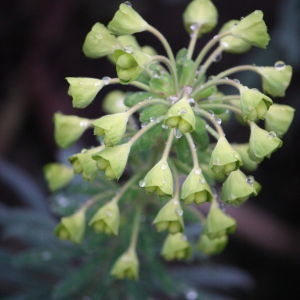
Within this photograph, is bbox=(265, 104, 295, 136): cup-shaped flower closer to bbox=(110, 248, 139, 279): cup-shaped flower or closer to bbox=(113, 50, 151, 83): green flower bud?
bbox=(113, 50, 151, 83): green flower bud

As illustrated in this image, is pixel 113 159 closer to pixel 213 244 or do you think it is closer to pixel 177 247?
pixel 177 247

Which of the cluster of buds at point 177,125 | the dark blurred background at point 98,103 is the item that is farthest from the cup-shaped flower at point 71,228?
the dark blurred background at point 98,103

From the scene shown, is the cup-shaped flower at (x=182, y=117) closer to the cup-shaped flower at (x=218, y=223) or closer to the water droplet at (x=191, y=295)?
the cup-shaped flower at (x=218, y=223)

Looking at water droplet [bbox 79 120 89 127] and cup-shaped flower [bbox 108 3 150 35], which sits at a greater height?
cup-shaped flower [bbox 108 3 150 35]

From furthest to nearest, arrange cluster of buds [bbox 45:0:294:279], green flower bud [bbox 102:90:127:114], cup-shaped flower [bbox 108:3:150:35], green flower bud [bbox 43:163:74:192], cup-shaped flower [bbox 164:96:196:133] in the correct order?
green flower bud [bbox 102:90:127:114] → green flower bud [bbox 43:163:74:192] → cup-shaped flower [bbox 108:3:150:35] → cluster of buds [bbox 45:0:294:279] → cup-shaped flower [bbox 164:96:196:133]

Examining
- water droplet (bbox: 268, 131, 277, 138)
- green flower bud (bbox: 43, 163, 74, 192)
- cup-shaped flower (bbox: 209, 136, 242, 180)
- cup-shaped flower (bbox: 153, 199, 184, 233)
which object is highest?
water droplet (bbox: 268, 131, 277, 138)

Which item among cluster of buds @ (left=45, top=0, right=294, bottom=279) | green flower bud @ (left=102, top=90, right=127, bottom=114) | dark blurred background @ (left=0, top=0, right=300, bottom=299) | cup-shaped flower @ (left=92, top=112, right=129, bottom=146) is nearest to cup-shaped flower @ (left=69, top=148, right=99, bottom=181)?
cluster of buds @ (left=45, top=0, right=294, bottom=279)
